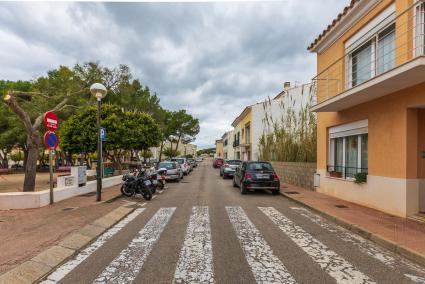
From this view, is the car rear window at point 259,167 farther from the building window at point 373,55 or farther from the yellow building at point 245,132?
the yellow building at point 245,132

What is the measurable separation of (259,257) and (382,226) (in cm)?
370

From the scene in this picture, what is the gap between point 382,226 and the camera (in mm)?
6699

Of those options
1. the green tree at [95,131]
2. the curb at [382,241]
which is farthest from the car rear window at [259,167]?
the green tree at [95,131]

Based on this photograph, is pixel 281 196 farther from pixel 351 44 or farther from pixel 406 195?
pixel 351 44

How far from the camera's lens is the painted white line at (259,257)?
3.99 metres

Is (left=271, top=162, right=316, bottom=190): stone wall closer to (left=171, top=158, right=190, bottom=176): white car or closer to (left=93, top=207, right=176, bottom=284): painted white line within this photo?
(left=93, top=207, right=176, bottom=284): painted white line

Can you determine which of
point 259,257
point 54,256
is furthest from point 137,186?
point 259,257

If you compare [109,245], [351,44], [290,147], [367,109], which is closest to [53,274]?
[109,245]

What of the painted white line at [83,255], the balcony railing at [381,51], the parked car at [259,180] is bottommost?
the painted white line at [83,255]

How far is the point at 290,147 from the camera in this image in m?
18.2

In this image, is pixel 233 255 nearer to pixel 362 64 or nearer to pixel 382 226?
pixel 382 226

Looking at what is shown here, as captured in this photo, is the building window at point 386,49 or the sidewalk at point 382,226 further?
the building window at point 386,49

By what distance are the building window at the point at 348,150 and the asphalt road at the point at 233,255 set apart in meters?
3.77

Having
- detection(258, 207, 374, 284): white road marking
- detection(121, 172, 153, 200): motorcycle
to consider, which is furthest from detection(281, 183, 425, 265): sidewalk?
detection(121, 172, 153, 200): motorcycle
